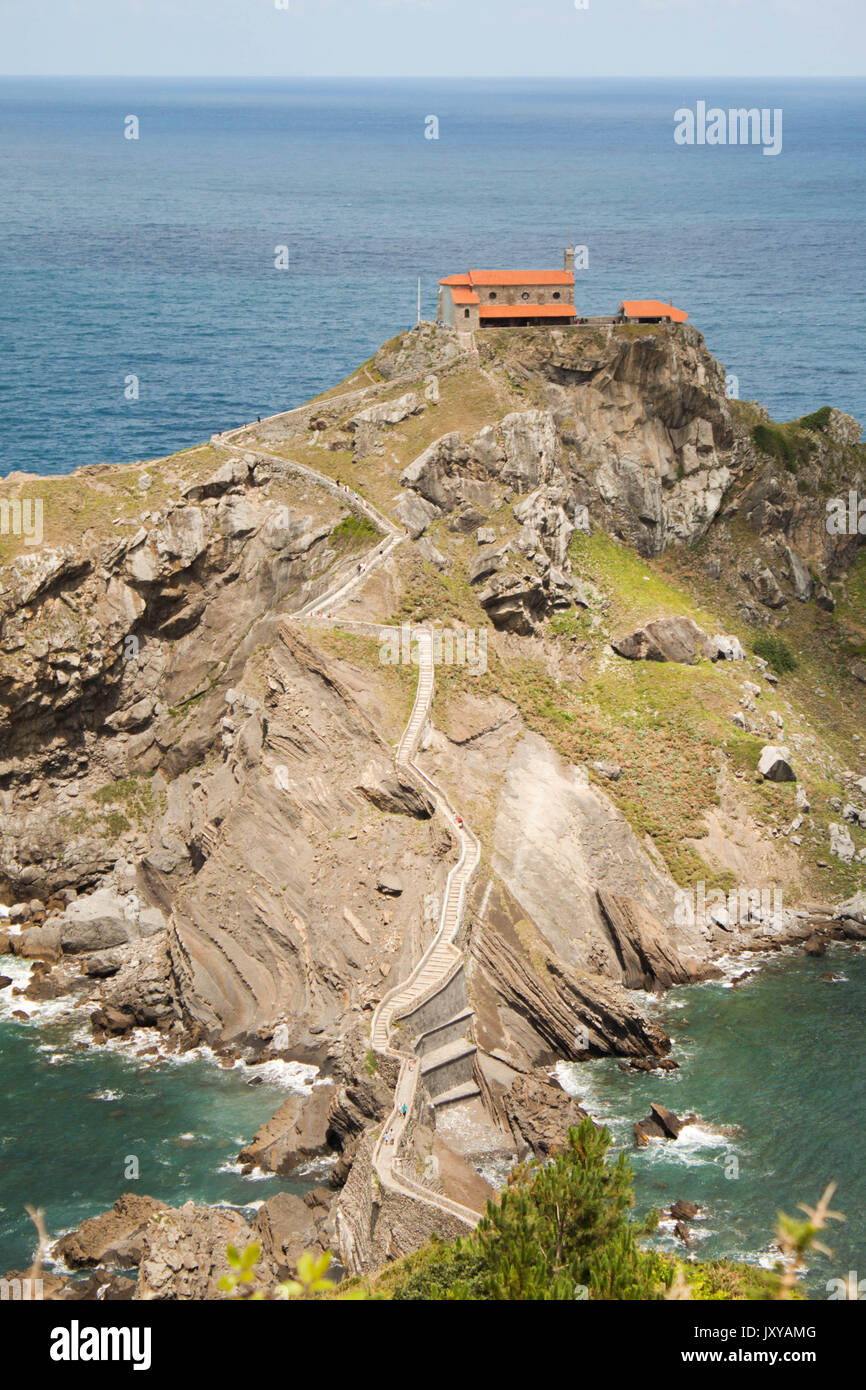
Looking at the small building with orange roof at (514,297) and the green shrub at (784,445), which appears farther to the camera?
the green shrub at (784,445)

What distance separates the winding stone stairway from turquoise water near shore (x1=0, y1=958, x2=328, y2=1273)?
20.3 ft

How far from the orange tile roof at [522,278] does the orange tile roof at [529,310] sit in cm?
171

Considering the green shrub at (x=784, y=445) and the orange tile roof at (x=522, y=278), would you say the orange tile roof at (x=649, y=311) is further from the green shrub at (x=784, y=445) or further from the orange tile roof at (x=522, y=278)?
the green shrub at (x=784, y=445)

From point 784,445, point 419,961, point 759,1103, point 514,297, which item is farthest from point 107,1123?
point 784,445

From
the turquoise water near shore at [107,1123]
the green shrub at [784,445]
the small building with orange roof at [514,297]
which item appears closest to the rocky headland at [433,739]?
the green shrub at [784,445]

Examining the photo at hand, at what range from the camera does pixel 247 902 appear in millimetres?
80438

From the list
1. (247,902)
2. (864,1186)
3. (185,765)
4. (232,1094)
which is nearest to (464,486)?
(185,765)

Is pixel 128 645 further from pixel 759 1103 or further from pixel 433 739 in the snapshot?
pixel 759 1103

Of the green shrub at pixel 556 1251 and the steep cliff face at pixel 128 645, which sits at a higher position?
the steep cliff face at pixel 128 645

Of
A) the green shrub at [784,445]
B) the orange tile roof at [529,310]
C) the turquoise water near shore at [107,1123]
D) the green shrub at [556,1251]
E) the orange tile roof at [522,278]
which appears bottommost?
the turquoise water near shore at [107,1123]

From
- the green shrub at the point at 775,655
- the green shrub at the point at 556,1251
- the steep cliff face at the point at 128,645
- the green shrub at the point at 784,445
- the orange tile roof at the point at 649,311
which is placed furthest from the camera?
the green shrub at the point at 784,445

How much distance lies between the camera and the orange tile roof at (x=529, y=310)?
113 meters

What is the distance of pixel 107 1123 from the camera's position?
228 ft

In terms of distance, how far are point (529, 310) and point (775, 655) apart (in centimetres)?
3262
